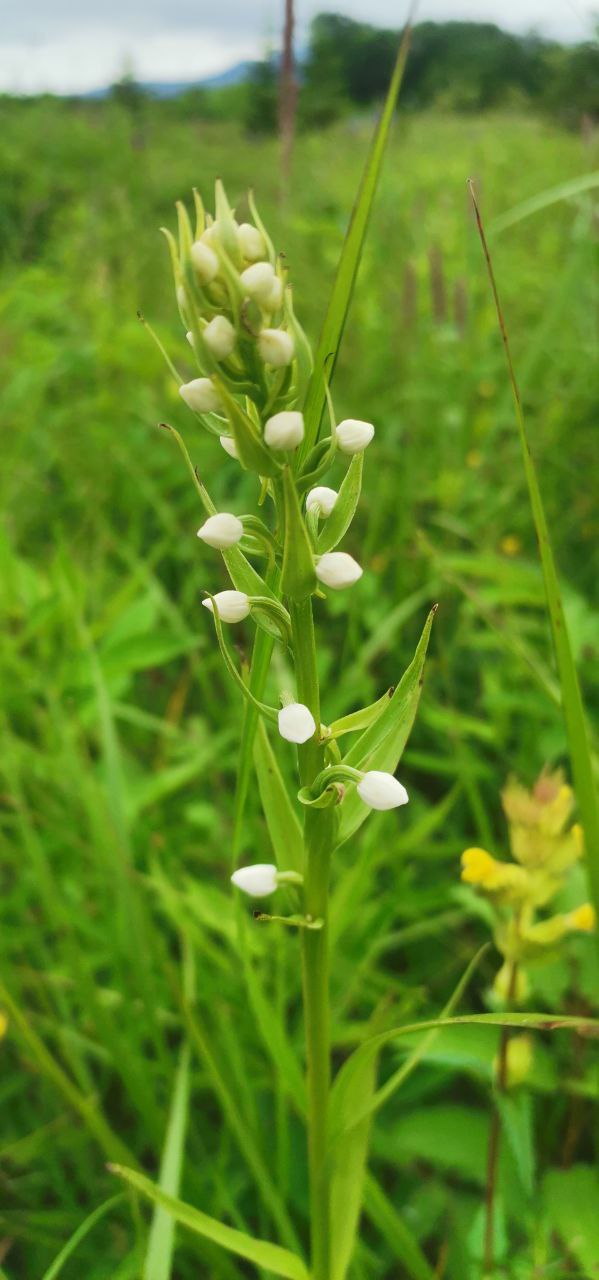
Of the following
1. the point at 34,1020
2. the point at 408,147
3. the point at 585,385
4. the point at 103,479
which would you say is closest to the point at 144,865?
the point at 34,1020

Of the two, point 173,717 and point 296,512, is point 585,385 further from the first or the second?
point 296,512

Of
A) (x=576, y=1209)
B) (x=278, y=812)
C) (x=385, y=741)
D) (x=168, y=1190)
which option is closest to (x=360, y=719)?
(x=385, y=741)

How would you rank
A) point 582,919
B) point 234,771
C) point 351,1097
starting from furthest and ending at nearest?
1. point 234,771
2. point 582,919
3. point 351,1097

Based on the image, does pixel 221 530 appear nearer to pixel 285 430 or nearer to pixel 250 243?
pixel 285 430

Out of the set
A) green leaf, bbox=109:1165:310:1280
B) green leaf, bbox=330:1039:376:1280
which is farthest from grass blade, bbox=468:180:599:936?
green leaf, bbox=109:1165:310:1280

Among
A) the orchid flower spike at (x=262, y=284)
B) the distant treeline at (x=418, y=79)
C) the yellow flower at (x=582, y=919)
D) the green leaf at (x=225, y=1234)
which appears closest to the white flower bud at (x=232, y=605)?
the orchid flower spike at (x=262, y=284)

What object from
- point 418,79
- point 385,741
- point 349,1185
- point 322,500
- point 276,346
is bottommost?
point 349,1185

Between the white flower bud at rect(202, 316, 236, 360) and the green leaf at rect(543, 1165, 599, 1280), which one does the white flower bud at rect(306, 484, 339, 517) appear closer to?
the white flower bud at rect(202, 316, 236, 360)

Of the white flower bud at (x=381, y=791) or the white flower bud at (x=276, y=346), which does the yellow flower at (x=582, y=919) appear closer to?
the white flower bud at (x=381, y=791)
